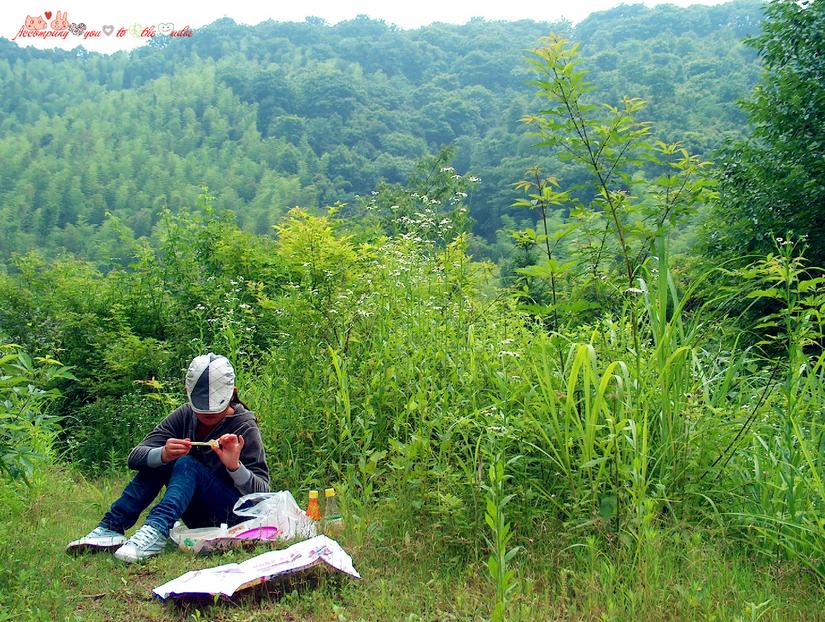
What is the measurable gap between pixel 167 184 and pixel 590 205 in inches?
2456

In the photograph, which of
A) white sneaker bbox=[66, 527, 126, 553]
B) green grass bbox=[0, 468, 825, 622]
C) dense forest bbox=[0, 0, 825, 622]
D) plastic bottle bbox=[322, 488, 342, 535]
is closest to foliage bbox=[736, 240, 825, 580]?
dense forest bbox=[0, 0, 825, 622]

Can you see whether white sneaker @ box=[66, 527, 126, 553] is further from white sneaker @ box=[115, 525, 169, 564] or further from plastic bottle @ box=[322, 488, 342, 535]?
plastic bottle @ box=[322, 488, 342, 535]

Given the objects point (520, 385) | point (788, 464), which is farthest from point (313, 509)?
point (788, 464)

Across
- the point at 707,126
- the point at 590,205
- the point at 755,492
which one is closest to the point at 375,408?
the point at 590,205

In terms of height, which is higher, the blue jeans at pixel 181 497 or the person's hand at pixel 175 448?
the person's hand at pixel 175 448

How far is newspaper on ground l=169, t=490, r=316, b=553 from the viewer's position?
3.86 meters

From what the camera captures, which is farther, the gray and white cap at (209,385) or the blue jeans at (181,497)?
the gray and white cap at (209,385)

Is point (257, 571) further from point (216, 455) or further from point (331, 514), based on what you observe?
point (216, 455)

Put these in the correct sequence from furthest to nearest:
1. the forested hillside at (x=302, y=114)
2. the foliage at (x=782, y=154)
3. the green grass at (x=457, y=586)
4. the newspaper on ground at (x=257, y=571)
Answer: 1. the forested hillside at (x=302, y=114)
2. the foliage at (x=782, y=154)
3. the newspaper on ground at (x=257, y=571)
4. the green grass at (x=457, y=586)

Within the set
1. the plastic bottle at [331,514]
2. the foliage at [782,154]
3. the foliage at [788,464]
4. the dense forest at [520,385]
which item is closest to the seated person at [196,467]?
the dense forest at [520,385]

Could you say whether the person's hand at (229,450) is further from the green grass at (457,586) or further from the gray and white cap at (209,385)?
the green grass at (457,586)

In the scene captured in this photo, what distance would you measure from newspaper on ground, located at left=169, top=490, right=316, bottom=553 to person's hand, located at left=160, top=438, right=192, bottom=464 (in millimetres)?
387

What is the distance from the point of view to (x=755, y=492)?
11.6 ft

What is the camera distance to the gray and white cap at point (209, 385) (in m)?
4.16
